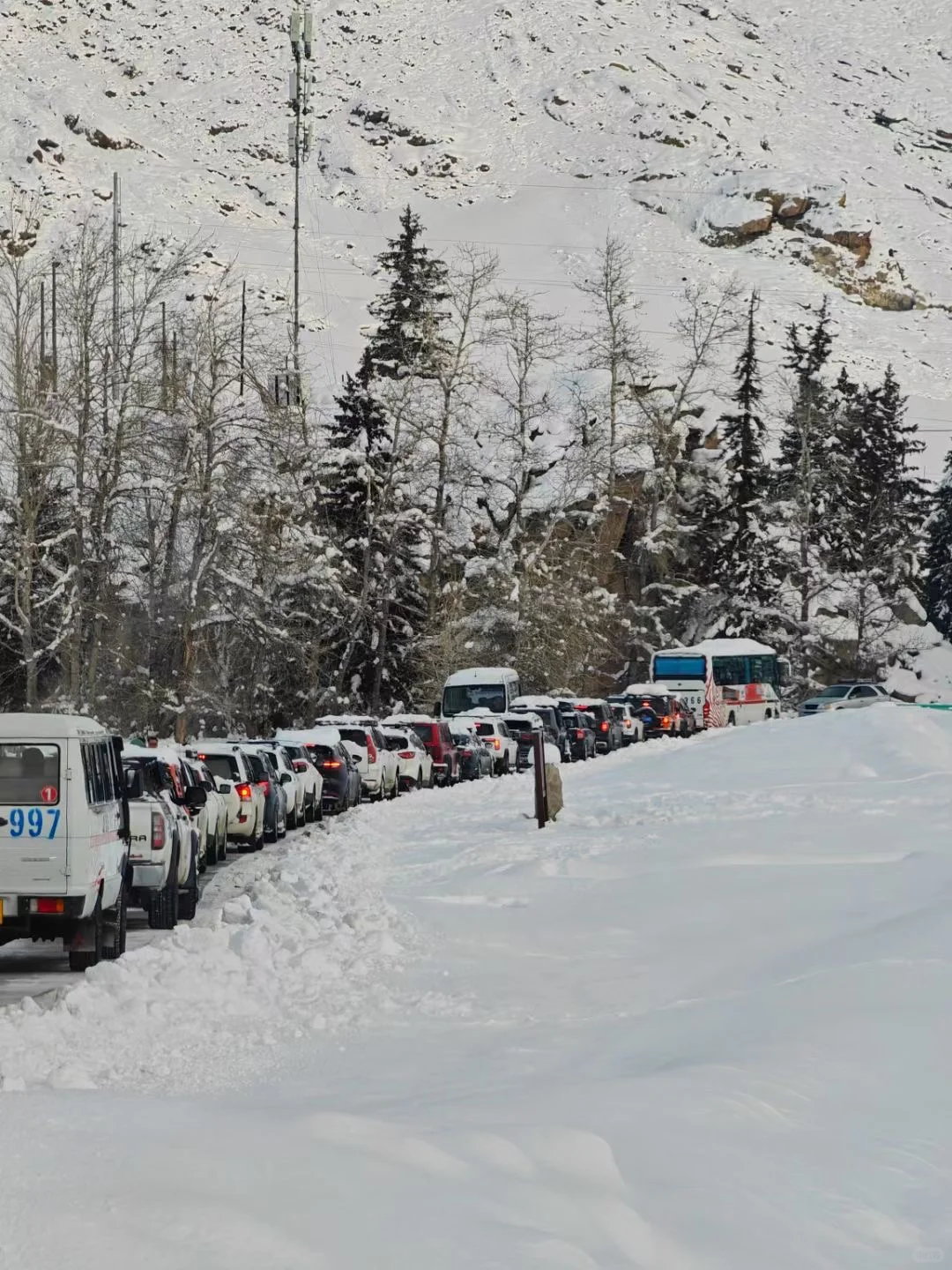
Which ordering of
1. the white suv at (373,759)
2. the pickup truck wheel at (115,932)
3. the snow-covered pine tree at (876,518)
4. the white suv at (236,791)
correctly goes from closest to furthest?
the pickup truck wheel at (115,932)
the white suv at (236,791)
the white suv at (373,759)
the snow-covered pine tree at (876,518)

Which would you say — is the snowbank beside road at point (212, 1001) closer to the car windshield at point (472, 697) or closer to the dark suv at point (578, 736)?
the dark suv at point (578, 736)

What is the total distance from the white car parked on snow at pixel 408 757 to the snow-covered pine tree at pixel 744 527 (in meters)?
38.1

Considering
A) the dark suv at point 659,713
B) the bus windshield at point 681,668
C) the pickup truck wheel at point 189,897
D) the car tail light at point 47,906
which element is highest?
the bus windshield at point 681,668

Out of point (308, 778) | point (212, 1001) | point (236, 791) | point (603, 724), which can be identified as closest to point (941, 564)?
point (603, 724)

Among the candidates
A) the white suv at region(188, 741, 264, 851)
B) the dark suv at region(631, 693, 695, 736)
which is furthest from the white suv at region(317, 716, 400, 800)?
the dark suv at region(631, 693, 695, 736)

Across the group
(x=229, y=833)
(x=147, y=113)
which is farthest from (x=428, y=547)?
(x=147, y=113)

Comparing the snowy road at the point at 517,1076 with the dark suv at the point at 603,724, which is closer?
the snowy road at the point at 517,1076

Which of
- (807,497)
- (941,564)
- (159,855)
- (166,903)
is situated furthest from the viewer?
(941,564)

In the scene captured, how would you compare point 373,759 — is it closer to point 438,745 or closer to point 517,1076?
point 438,745

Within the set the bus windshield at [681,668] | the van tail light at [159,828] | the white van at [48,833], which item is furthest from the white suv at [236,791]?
the bus windshield at [681,668]

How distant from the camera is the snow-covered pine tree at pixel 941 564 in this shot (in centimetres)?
9100

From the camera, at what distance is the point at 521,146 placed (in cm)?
15588

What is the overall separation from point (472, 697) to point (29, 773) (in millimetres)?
38336

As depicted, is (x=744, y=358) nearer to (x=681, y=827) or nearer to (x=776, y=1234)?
(x=681, y=827)
